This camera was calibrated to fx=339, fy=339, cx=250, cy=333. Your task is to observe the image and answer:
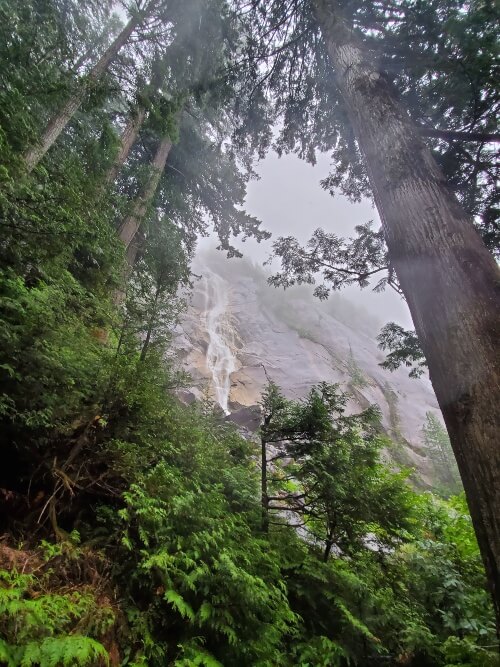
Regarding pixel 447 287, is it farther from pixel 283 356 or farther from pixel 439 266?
pixel 283 356

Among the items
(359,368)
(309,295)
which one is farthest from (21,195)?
(309,295)

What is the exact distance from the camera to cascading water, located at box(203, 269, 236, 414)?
22823 millimetres

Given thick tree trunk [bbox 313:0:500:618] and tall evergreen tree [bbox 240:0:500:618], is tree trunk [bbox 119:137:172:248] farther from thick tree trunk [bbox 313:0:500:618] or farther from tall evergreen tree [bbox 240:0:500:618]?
thick tree trunk [bbox 313:0:500:618]

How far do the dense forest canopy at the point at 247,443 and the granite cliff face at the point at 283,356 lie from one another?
13386mm

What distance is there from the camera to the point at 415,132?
3223 millimetres

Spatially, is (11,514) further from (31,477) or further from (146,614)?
(146,614)

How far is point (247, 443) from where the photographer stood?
218 inches

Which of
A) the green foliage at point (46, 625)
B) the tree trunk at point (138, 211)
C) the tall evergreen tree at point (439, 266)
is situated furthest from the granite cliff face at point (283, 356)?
the green foliage at point (46, 625)

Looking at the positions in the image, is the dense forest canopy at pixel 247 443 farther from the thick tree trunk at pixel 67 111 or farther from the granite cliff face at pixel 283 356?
the granite cliff face at pixel 283 356

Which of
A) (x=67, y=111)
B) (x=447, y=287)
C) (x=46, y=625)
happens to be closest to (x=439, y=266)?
(x=447, y=287)

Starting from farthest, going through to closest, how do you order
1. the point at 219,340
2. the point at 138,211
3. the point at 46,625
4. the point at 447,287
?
1. the point at 219,340
2. the point at 138,211
3. the point at 447,287
4. the point at 46,625

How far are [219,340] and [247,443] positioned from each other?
24.0 meters

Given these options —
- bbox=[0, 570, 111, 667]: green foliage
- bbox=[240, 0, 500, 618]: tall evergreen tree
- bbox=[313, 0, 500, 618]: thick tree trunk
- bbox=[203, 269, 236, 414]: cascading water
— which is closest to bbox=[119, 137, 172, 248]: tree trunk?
bbox=[240, 0, 500, 618]: tall evergreen tree

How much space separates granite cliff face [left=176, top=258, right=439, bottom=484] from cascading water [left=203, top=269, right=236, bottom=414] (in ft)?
0.27
